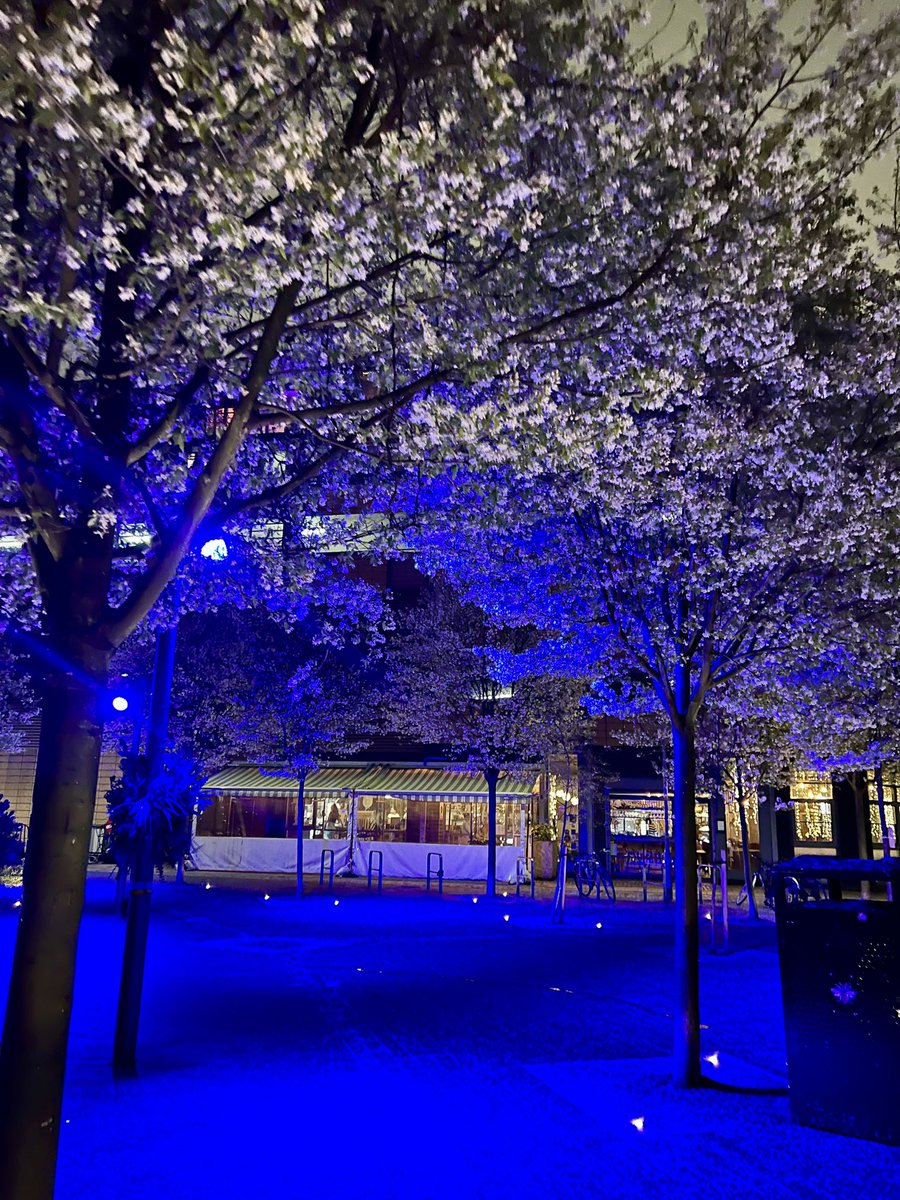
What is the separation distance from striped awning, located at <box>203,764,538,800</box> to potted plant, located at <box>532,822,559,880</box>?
5.06ft

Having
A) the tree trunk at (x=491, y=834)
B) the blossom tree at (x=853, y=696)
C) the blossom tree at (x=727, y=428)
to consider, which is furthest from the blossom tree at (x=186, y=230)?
the tree trunk at (x=491, y=834)

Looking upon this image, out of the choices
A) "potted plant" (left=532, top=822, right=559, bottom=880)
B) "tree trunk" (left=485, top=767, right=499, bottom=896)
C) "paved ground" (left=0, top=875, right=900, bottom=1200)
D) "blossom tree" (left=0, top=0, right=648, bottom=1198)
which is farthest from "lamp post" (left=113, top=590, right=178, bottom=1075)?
"potted plant" (left=532, top=822, right=559, bottom=880)

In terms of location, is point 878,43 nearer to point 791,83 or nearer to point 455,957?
point 791,83

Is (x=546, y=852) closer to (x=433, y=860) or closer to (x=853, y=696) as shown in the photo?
(x=433, y=860)

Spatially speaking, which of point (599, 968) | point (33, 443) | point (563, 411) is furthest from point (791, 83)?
point (599, 968)

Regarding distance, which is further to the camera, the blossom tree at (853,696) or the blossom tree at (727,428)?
the blossom tree at (853,696)

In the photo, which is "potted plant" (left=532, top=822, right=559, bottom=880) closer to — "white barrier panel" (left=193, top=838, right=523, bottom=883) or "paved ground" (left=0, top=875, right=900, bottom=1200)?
"white barrier panel" (left=193, top=838, right=523, bottom=883)

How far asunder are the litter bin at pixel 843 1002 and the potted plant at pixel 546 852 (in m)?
20.9

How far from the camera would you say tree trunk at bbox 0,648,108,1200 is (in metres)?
3.51

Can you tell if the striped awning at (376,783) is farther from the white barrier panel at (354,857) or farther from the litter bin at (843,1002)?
the litter bin at (843,1002)

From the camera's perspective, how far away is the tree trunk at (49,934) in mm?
3514

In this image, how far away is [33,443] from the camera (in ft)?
14.2

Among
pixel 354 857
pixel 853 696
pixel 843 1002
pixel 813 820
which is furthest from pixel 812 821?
pixel 843 1002

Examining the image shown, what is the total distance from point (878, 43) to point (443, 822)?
83.4ft
